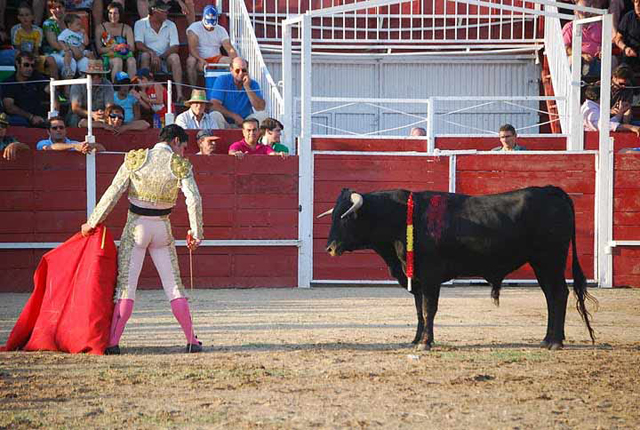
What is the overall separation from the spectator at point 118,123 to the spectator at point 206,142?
2.35 ft

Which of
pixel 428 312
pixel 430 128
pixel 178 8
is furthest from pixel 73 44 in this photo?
pixel 428 312

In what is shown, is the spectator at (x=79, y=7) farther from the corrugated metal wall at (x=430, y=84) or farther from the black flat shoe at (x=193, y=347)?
the black flat shoe at (x=193, y=347)

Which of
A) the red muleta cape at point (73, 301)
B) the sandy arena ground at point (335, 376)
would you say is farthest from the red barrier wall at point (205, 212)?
the red muleta cape at point (73, 301)

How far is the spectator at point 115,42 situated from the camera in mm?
12398

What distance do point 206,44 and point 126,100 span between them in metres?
1.70

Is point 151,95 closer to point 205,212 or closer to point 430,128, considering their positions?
point 205,212

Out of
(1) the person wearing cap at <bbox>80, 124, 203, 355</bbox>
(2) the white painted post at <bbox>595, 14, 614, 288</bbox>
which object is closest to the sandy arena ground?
(1) the person wearing cap at <bbox>80, 124, 203, 355</bbox>

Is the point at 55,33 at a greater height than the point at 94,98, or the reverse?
the point at 55,33

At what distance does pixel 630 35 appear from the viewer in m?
13.9

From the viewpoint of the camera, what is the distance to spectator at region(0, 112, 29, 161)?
10.6 metres

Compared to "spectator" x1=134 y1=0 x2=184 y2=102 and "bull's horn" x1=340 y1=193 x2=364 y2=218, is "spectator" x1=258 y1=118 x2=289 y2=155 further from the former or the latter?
"bull's horn" x1=340 y1=193 x2=364 y2=218

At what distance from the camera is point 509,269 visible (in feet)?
23.9

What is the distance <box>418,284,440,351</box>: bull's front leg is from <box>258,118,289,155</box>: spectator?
169 inches

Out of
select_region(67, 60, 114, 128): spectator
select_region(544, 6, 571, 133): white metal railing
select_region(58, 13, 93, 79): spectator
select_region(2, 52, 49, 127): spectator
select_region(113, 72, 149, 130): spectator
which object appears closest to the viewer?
select_region(67, 60, 114, 128): spectator
